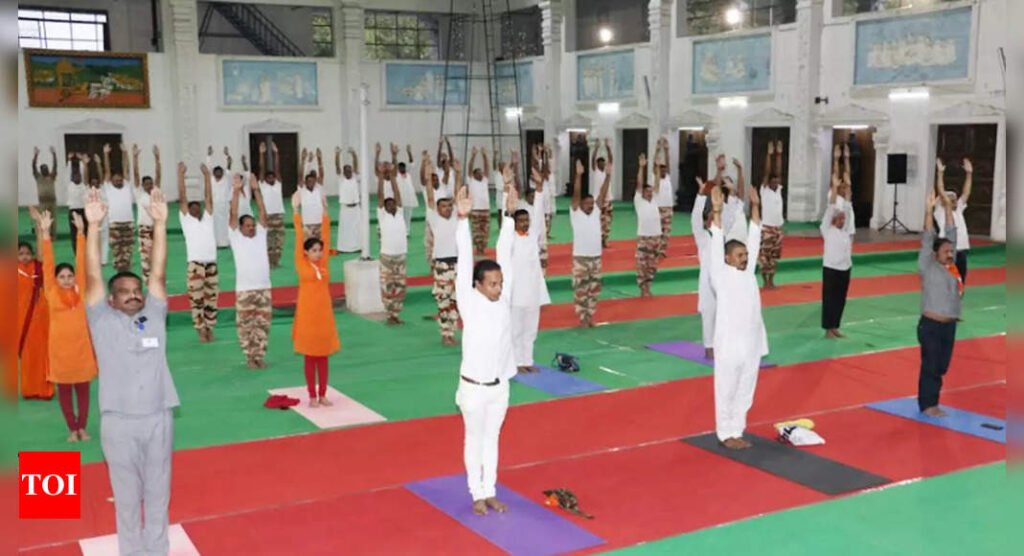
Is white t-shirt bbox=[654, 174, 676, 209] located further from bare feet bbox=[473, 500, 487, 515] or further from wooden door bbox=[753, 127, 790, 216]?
bare feet bbox=[473, 500, 487, 515]

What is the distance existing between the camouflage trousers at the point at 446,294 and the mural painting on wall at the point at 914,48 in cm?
1329

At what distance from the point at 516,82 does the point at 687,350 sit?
21173 mm

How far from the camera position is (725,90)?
24.5 m

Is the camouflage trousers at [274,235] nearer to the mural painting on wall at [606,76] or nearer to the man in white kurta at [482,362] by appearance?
the man in white kurta at [482,362]

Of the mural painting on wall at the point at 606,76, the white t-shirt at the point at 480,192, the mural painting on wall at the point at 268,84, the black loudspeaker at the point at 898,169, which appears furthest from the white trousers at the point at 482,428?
the mural painting on wall at the point at 268,84

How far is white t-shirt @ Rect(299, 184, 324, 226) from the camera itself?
49.4ft

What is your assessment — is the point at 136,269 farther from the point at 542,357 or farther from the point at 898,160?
the point at 898,160

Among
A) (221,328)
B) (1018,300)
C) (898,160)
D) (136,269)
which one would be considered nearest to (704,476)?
(1018,300)

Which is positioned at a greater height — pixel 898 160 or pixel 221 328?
pixel 898 160

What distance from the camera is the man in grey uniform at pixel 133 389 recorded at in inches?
191

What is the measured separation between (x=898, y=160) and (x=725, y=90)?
603cm

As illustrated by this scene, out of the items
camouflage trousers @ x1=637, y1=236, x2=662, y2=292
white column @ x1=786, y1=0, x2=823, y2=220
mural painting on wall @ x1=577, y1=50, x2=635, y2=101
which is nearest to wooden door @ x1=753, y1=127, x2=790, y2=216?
white column @ x1=786, y1=0, x2=823, y2=220

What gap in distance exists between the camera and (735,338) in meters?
7.14

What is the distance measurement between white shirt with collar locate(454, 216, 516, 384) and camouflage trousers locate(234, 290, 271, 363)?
4357 mm
